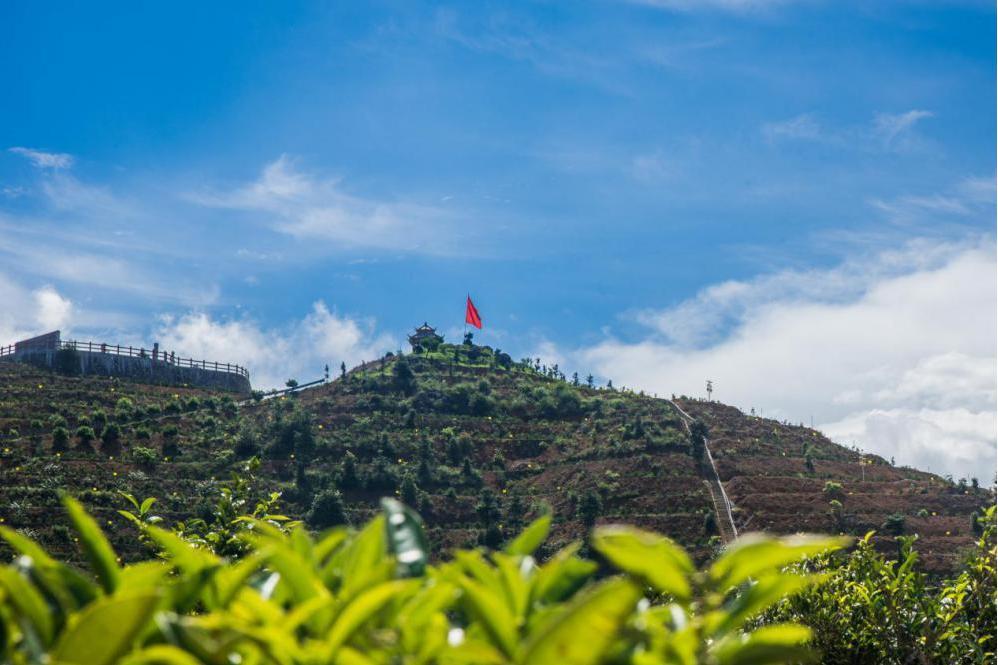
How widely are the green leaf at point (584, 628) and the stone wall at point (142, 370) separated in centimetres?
5465

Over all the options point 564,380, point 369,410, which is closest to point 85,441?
point 369,410

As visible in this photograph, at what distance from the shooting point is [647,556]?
1467 mm

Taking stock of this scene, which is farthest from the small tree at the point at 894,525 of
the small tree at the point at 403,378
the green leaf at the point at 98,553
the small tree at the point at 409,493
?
the green leaf at the point at 98,553

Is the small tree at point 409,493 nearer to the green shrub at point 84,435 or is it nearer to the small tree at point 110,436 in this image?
the small tree at point 110,436

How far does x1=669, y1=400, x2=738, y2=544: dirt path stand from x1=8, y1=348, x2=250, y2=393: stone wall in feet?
90.9

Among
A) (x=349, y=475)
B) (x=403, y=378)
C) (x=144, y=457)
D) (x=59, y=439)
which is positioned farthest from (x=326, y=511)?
(x=403, y=378)

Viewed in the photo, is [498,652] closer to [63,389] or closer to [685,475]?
[685,475]

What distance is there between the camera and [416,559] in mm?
1852

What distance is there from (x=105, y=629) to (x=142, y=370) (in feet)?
183

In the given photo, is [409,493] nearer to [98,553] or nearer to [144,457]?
[144,457]

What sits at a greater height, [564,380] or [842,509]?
→ [564,380]

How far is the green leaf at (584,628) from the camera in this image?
1268mm

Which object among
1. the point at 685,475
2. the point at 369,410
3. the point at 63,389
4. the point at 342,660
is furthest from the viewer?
the point at 369,410

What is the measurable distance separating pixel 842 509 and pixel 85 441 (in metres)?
32.2
